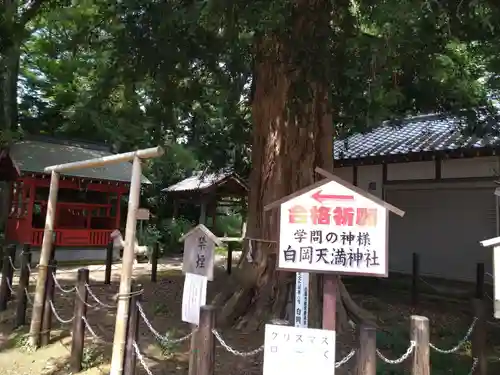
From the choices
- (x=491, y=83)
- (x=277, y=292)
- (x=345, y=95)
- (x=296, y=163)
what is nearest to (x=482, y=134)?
(x=491, y=83)

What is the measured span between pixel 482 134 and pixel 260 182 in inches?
189

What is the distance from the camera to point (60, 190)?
15766 millimetres

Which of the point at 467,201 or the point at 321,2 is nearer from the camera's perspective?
the point at 321,2

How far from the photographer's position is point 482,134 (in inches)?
344

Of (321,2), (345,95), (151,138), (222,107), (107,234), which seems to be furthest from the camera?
(107,234)

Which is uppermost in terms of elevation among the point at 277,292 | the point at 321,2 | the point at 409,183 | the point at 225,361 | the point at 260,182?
the point at 321,2

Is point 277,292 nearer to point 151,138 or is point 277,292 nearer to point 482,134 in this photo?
point 151,138

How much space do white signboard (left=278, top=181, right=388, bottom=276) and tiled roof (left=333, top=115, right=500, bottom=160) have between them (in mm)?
6873

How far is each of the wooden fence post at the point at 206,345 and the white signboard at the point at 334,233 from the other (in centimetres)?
83

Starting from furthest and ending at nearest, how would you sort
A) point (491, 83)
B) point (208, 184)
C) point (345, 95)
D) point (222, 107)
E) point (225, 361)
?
point (208, 184) < point (222, 107) < point (491, 83) < point (345, 95) < point (225, 361)

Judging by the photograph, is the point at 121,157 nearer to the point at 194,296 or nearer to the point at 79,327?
the point at 194,296

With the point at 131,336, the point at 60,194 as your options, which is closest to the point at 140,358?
the point at 131,336

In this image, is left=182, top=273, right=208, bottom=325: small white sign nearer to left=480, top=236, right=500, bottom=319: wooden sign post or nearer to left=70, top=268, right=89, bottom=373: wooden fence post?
left=70, top=268, right=89, bottom=373: wooden fence post

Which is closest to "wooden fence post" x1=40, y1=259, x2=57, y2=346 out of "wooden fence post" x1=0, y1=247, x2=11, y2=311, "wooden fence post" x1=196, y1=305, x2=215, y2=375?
"wooden fence post" x1=0, y1=247, x2=11, y2=311
